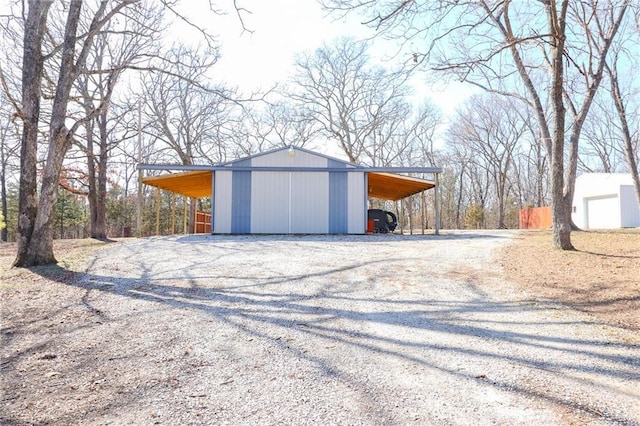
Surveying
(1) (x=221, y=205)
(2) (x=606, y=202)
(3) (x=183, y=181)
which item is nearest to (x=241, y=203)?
(1) (x=221, y=205)

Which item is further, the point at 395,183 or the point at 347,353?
the point at 395,183

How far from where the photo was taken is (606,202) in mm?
21547

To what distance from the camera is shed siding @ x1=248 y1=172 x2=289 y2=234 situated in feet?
43.1

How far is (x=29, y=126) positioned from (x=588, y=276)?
9.48m

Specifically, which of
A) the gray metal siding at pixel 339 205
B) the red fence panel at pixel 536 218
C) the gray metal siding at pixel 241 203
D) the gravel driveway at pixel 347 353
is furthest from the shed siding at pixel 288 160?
the red fence panel at pixel 536 218

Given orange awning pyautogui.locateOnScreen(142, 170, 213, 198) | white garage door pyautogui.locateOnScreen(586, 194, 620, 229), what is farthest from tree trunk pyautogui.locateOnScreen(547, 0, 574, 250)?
white garage door pyautogui.locateOnScreen(586, 194, 620, 229)

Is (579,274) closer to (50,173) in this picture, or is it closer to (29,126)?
(50,173)

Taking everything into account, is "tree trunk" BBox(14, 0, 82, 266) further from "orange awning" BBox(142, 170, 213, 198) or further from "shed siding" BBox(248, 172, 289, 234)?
"shed siding" BBox(248, 172, 289, 234)

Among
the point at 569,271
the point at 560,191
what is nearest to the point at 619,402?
the point at 569,271

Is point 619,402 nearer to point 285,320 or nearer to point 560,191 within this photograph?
point 285,320

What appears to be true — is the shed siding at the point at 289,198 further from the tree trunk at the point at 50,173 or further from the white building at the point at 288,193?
the tree trunk at the point at 50,173

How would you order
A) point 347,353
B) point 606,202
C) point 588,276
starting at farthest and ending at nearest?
point 606,202, point 588,276, point 347,353

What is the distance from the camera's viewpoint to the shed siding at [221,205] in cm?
1303

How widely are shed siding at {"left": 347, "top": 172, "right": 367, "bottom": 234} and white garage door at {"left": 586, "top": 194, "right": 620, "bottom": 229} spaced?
52.0ft
